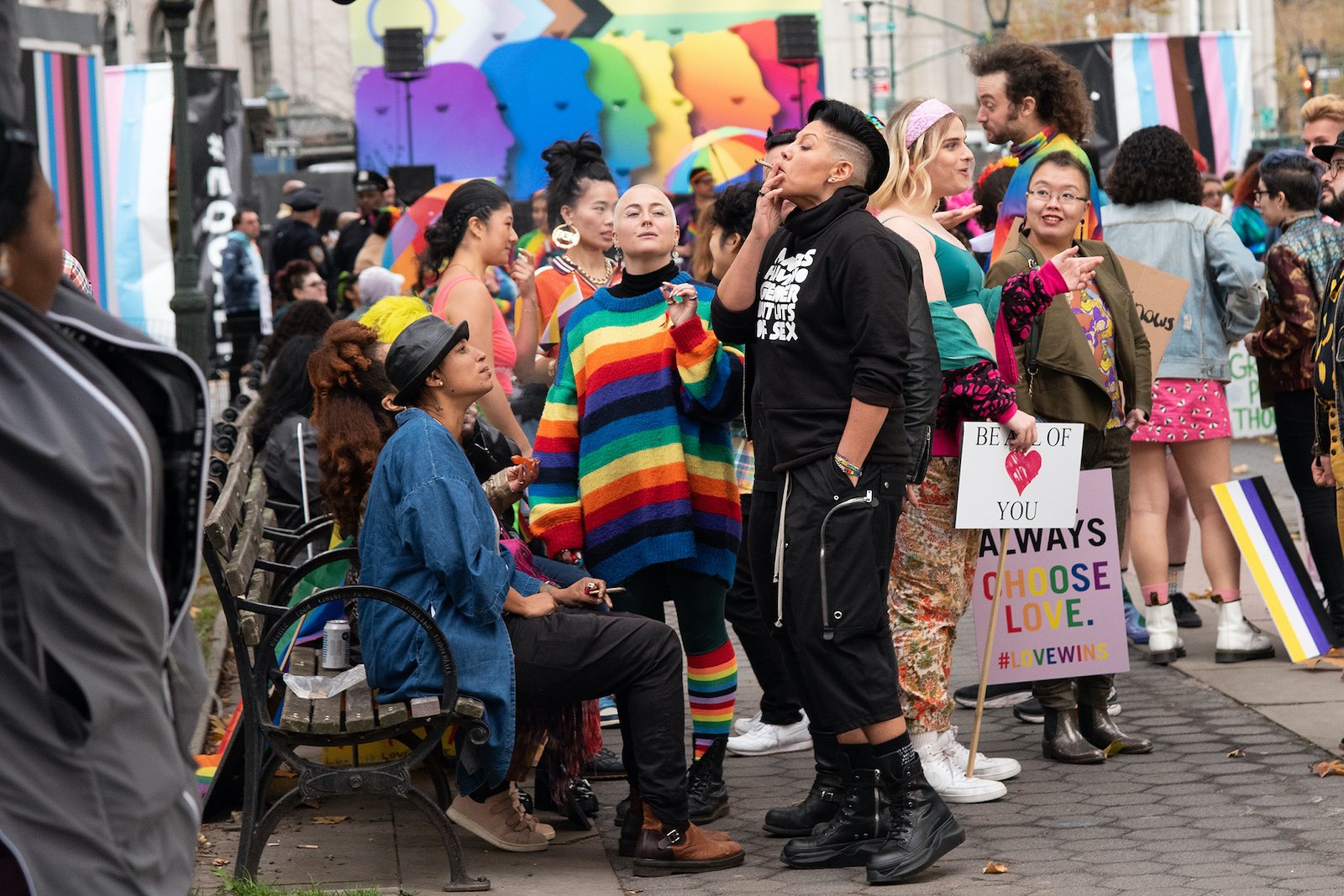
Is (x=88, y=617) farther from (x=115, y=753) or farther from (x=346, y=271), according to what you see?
(x=346, y=271)

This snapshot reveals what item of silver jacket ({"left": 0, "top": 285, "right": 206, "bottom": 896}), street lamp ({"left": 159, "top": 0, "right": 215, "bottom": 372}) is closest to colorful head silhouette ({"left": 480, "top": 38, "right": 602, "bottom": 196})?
street lamp ({"left": 159, "top": 0, "right": 215, "bottom": 372})

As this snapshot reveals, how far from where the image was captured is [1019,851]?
4984 millimetres

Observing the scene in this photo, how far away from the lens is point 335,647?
5.31 meters

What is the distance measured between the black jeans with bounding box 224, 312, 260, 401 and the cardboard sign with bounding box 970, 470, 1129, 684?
1022cm

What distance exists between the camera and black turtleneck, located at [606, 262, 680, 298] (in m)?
5.42

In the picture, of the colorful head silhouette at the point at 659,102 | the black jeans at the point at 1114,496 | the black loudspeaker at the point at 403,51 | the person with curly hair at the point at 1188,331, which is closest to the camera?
the black jeans at the point at 1114,496

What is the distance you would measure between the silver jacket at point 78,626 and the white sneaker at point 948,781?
138 inches

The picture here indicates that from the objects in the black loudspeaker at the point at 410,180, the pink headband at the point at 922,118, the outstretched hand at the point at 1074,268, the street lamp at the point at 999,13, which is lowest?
the outstretched hand at the point at 1074,268

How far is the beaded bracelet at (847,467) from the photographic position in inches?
182

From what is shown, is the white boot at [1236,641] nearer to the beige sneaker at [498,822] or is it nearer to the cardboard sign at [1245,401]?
the beige sneaker at [498,822]

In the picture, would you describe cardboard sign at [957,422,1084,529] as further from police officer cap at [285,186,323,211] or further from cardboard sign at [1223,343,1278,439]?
police officer cap at [285,186,323,211]

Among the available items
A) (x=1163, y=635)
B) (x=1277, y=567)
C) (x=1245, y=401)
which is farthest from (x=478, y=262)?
(x=1245, y=401)

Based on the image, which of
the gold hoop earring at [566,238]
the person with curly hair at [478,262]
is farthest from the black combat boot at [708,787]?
the gold hoop earring at [566,238]

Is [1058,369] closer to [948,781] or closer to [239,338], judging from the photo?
[948,781]
